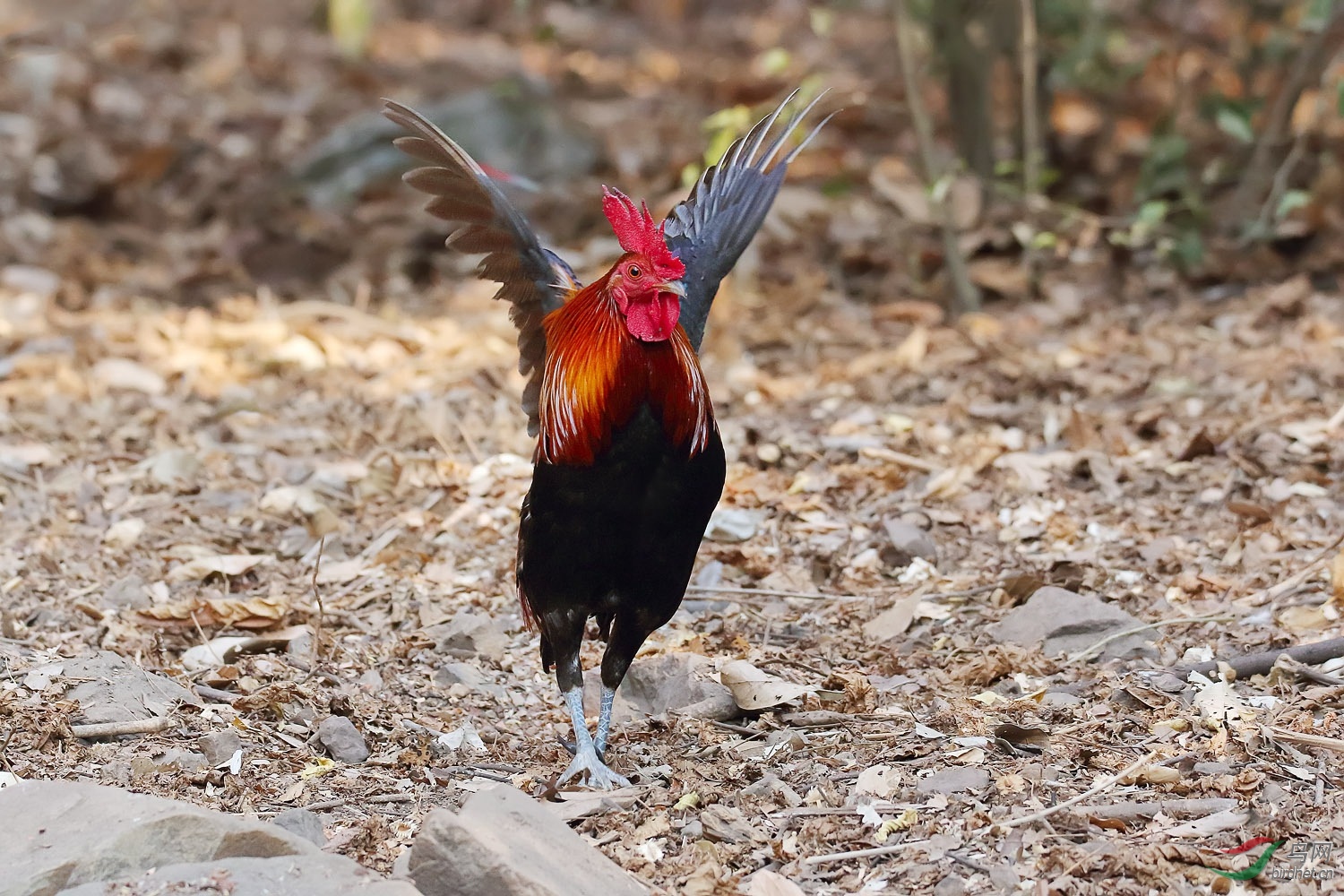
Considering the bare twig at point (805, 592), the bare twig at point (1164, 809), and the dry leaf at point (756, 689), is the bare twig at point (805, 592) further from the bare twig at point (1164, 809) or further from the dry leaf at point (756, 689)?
the bare twig at point (1164, 809)

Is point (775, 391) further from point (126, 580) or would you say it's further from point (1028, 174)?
point (126, 580)

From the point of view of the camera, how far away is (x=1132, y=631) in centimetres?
395

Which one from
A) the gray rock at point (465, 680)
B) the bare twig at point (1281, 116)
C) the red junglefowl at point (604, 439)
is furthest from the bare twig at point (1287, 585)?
the bare twig at point (1281, 116)

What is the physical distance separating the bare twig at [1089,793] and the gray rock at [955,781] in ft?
0.56

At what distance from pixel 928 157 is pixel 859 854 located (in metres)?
4.28

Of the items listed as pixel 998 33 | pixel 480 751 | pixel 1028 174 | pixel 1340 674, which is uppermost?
pixel 998 33

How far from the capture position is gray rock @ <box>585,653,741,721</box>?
378 centimetres

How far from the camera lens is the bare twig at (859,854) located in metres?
2.95

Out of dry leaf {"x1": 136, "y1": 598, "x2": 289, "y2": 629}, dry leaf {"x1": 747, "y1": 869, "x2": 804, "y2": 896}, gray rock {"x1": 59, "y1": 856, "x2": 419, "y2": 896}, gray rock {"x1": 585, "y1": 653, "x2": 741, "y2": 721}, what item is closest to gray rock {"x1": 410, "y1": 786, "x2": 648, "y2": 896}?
gray rock {"x1": 59, "y1": 856, "x2": 419, "y2": 896}

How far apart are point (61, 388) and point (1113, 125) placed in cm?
541

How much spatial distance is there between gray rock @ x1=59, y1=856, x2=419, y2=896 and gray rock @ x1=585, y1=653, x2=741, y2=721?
1.24 m

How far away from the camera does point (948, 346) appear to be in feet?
21.3

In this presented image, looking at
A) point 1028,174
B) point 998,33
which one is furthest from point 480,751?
point 998,33

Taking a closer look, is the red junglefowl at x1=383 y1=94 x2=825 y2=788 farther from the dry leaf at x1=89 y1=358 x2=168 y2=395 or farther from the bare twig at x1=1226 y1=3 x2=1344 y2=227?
the bare twig at x1=1226 y1=3 x2=1344 y2=227
